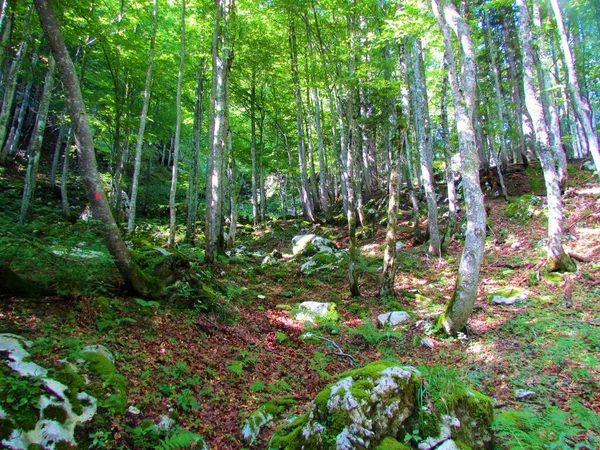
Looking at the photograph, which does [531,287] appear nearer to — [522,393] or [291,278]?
[522,393]

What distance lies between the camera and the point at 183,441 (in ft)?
11.0

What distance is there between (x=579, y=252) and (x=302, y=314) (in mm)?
8694

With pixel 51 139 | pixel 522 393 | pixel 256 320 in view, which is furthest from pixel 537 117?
pixel 51 139

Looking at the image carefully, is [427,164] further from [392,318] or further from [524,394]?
[524,394]

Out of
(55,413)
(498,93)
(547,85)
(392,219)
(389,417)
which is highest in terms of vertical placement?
(498,93)

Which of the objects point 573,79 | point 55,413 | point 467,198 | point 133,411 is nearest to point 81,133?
point 55,413

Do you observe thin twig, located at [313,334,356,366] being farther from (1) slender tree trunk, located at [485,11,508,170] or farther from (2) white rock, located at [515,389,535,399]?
(1) slender tree trunk, located at [485,11,508,170]

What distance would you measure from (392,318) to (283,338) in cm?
293

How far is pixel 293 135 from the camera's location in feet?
82.3

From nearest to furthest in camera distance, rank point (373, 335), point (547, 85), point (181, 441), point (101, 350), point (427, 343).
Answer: point (181, 441) → point (101, 350) → point (427, 343) → point (373, 335) → point (547, 85)

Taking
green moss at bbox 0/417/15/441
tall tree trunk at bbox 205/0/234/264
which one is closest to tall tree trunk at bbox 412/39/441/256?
tall tree trunk at bbox 205/0/234/264

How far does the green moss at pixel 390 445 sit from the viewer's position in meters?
2.97

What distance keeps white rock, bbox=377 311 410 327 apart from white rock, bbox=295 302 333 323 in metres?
1.39

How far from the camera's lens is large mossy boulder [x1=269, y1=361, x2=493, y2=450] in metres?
3.04
